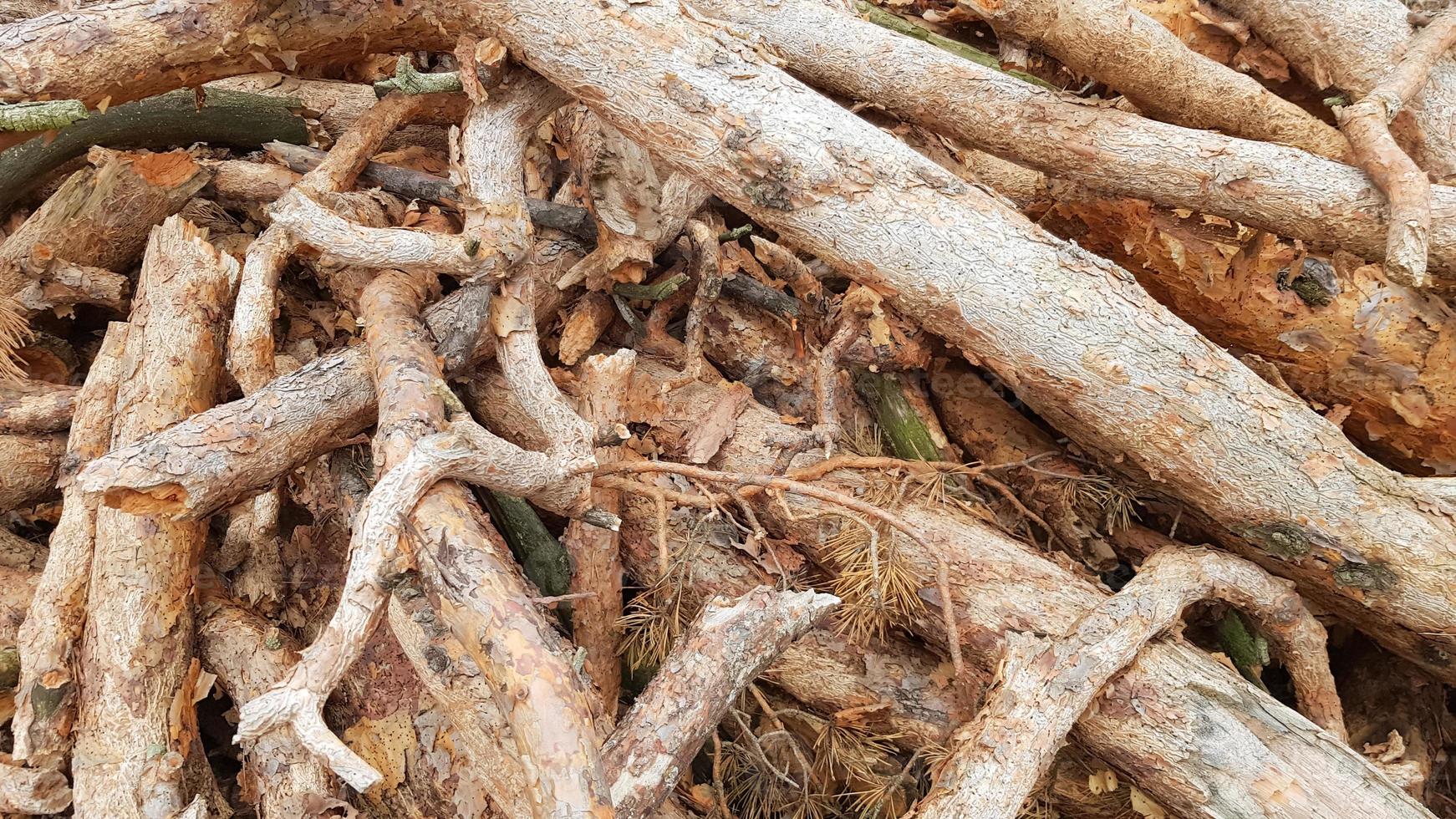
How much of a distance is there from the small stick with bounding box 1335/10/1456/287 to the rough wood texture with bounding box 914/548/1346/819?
2.65ft

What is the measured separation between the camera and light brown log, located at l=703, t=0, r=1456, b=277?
226cm

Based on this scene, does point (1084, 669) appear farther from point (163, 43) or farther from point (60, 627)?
point (163, 43)

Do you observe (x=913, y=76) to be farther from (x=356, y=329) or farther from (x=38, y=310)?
(x=38, y=310)

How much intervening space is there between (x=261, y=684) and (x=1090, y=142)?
2648mm

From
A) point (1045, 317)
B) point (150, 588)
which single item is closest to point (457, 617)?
point (150, 588)

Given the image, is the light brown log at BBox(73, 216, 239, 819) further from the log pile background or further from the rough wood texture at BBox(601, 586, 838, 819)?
the rough wood texture at BBox(601, 586, 838, 819)

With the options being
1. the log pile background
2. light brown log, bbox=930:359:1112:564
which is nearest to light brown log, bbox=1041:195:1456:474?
the log pile background

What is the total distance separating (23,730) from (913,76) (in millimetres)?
2938

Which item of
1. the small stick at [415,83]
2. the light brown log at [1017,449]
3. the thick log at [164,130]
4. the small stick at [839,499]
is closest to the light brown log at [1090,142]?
the light brown log at [1017,449]

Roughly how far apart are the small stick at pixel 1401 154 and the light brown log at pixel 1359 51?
0.09 meters

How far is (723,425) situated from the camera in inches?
97.3

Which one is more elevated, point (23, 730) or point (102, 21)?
point (102, 21)

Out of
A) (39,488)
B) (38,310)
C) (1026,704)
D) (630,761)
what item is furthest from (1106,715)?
(38,310)

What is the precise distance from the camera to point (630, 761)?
65.3 inches
